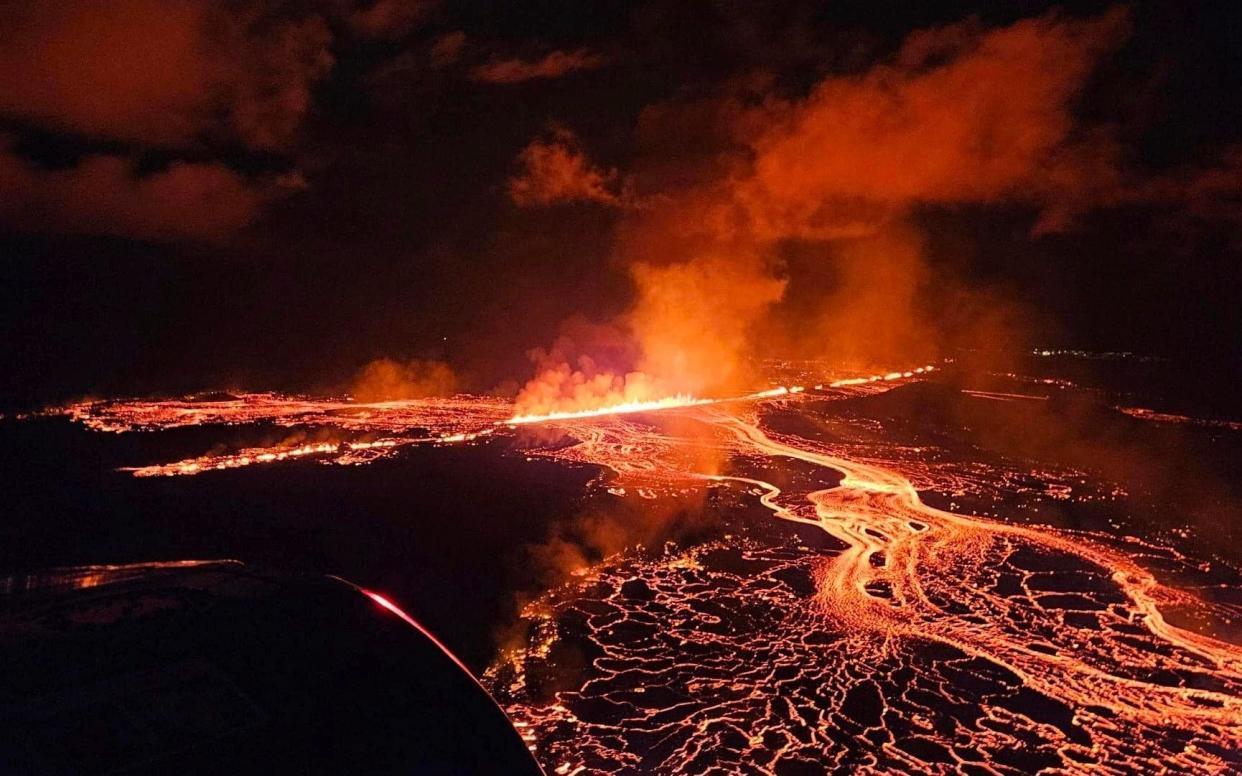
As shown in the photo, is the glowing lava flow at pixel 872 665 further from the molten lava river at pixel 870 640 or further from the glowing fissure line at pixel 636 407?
the glowing fissure line at pixel 636 407

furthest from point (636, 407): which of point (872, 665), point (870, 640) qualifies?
point (872, 665)

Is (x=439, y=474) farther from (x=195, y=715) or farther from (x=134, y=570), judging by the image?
(x=195, y=715)

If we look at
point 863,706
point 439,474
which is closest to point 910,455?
point 439,474

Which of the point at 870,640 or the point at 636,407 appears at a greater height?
the point at 636,407

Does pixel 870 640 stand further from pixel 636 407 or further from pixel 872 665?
pixel 636 407

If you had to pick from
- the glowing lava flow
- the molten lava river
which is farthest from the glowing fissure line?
the glowing lava flow

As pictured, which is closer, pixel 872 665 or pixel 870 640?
pixel 872 665
